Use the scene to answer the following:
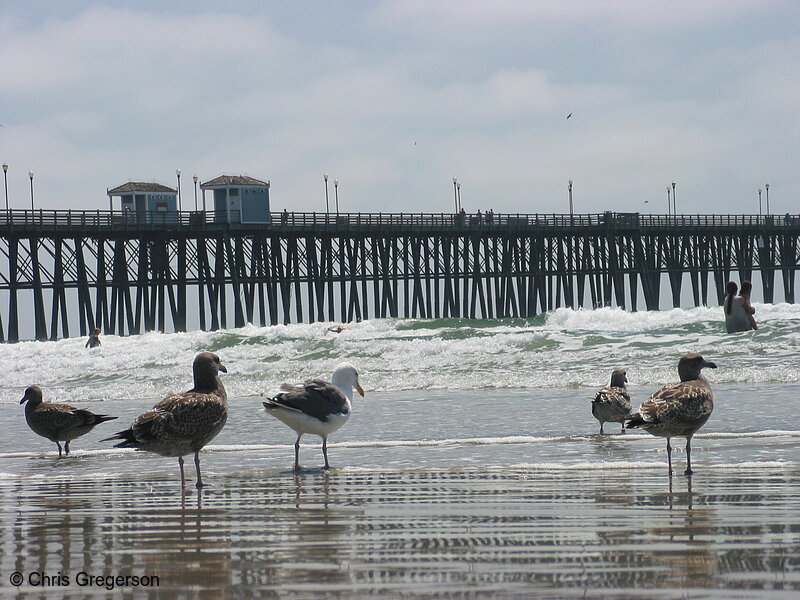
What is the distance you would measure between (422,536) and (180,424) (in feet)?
9.67

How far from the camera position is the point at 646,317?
131ft

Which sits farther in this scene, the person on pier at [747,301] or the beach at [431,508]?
the person on pier at [747,301]

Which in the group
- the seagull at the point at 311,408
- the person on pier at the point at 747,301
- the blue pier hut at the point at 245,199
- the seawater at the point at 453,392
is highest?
the blue pier hut at the point at 245,199

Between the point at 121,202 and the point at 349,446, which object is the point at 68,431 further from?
the point at 121,202

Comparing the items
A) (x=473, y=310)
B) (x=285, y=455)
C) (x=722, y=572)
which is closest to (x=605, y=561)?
(x=722, y=572)

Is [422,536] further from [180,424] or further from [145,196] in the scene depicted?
[145,196]

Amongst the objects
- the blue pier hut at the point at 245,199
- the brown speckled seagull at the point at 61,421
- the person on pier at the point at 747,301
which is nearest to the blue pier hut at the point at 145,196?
the blue pier hut at the point at 245,199

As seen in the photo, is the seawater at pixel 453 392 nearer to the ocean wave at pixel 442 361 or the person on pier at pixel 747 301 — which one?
the ocean wave at pixel 442 361

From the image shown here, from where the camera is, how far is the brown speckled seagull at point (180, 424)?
821 cm

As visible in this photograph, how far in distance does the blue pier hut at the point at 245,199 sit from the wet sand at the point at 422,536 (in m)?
42.5

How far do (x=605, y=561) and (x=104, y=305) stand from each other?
4081 cm

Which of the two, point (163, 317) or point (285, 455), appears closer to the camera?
point (285, 455)

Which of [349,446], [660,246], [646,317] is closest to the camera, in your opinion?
[349,446]

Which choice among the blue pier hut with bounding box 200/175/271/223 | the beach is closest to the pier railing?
the blue pier hut with bounding box 200/175/271/223
